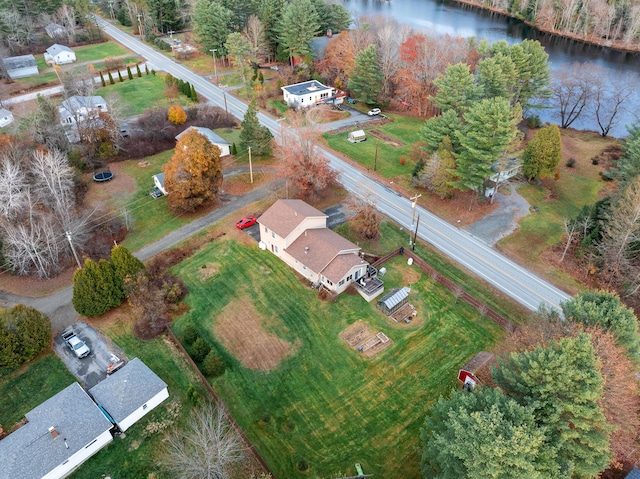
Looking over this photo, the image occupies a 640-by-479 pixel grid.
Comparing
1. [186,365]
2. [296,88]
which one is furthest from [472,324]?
[296,88]

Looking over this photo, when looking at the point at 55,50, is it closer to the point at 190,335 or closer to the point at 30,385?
the point at 30,385

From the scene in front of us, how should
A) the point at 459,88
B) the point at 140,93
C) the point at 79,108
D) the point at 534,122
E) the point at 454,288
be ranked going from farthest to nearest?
Result: the point at 140,93
the point at 534,122
the point at 79,108
the point at 459,88
the point at 454,288

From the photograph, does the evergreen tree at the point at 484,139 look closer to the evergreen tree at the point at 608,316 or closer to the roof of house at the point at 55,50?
the evergreen tree at the point at 608,316

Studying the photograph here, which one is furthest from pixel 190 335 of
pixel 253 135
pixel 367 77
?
pixel 367 77

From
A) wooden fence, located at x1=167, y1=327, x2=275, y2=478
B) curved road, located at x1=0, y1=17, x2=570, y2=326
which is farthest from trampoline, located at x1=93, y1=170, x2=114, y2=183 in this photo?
wooden fence, located at x1=167, y1=327, x2=275, y2=478

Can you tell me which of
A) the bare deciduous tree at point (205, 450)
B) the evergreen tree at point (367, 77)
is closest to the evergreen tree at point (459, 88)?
the evergreen tree at point (367, 77)
